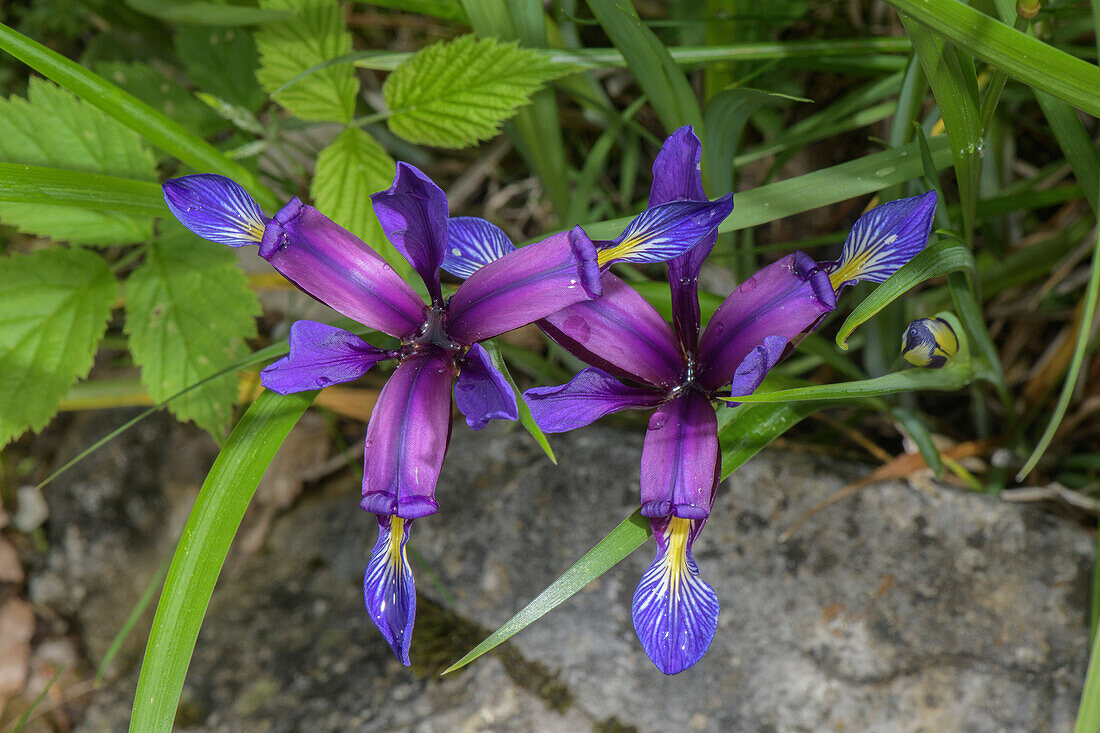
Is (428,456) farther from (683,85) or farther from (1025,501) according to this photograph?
(1025,501)

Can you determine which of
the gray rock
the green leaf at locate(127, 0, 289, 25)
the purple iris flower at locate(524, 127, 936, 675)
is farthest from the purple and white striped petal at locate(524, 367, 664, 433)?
the green leaf at locate(127, 0, 289, 25)

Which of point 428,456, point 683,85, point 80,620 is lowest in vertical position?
point 80,620

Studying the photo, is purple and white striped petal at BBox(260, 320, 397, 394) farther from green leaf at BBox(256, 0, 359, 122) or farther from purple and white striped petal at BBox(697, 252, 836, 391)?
green leaf at BBox(256, 0, 359, 122)

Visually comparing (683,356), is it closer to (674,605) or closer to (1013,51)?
(674,605)

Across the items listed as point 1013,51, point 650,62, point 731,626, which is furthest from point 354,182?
point 731,626

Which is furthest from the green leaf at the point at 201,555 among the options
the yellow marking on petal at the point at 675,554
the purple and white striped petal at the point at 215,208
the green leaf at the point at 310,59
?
the green leaf at the point at 310,59

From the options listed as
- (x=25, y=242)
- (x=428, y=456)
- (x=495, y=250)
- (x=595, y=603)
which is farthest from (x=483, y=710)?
(x=25, y=242)
